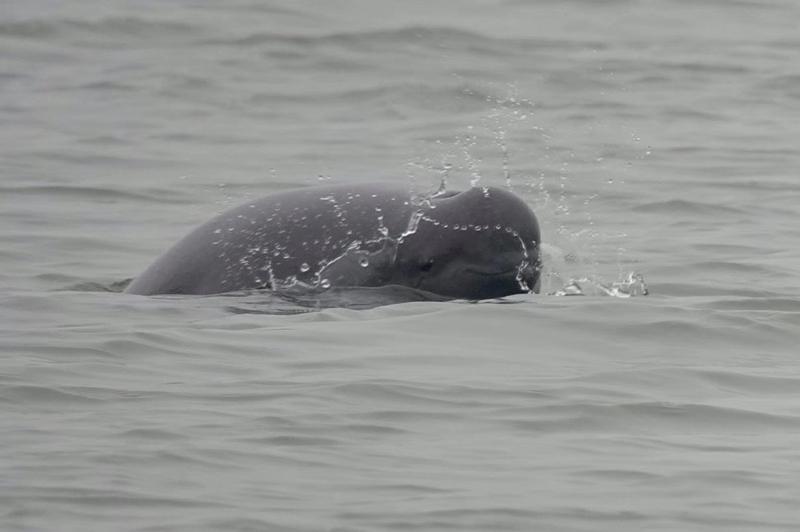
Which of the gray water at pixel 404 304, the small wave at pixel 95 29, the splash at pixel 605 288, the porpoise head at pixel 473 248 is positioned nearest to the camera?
the gray water at pixel 404 304

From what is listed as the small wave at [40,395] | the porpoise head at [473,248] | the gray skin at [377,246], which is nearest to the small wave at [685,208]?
the gray skin at [377,246]

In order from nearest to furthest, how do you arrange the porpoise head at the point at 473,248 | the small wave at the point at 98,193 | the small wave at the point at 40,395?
the small wave at the point at 40,395, the porpoise head at the point at 473,248, the small wave at the point at 98,193

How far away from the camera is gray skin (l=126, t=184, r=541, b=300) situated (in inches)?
328

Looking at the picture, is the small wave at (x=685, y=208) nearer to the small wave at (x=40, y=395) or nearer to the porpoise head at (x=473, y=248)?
the porpoise head at (x=473, y=248)

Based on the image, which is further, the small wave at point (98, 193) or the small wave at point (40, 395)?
the small wave at point (98, 193)

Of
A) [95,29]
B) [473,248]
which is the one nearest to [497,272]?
[473,248]

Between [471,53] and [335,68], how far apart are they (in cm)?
164

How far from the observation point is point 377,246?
8.47 m

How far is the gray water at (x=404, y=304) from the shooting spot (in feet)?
18.9

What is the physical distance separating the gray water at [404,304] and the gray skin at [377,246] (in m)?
0.16

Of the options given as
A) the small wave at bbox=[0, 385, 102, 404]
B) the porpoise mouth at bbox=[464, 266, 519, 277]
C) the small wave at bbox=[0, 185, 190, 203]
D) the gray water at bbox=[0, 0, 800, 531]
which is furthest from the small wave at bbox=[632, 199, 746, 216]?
the small wave at bbox=[0, 385, 102, 404]

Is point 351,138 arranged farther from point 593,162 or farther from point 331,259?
point 331,259

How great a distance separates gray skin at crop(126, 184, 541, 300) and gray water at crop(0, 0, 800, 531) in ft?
0.53

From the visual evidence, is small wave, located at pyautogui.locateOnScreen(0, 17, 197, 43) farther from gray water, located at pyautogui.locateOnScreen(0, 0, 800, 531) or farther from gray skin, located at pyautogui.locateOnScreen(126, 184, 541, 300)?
gray skin, located at pyautogui.locateOnScreen(126, 184, 541, 300)
